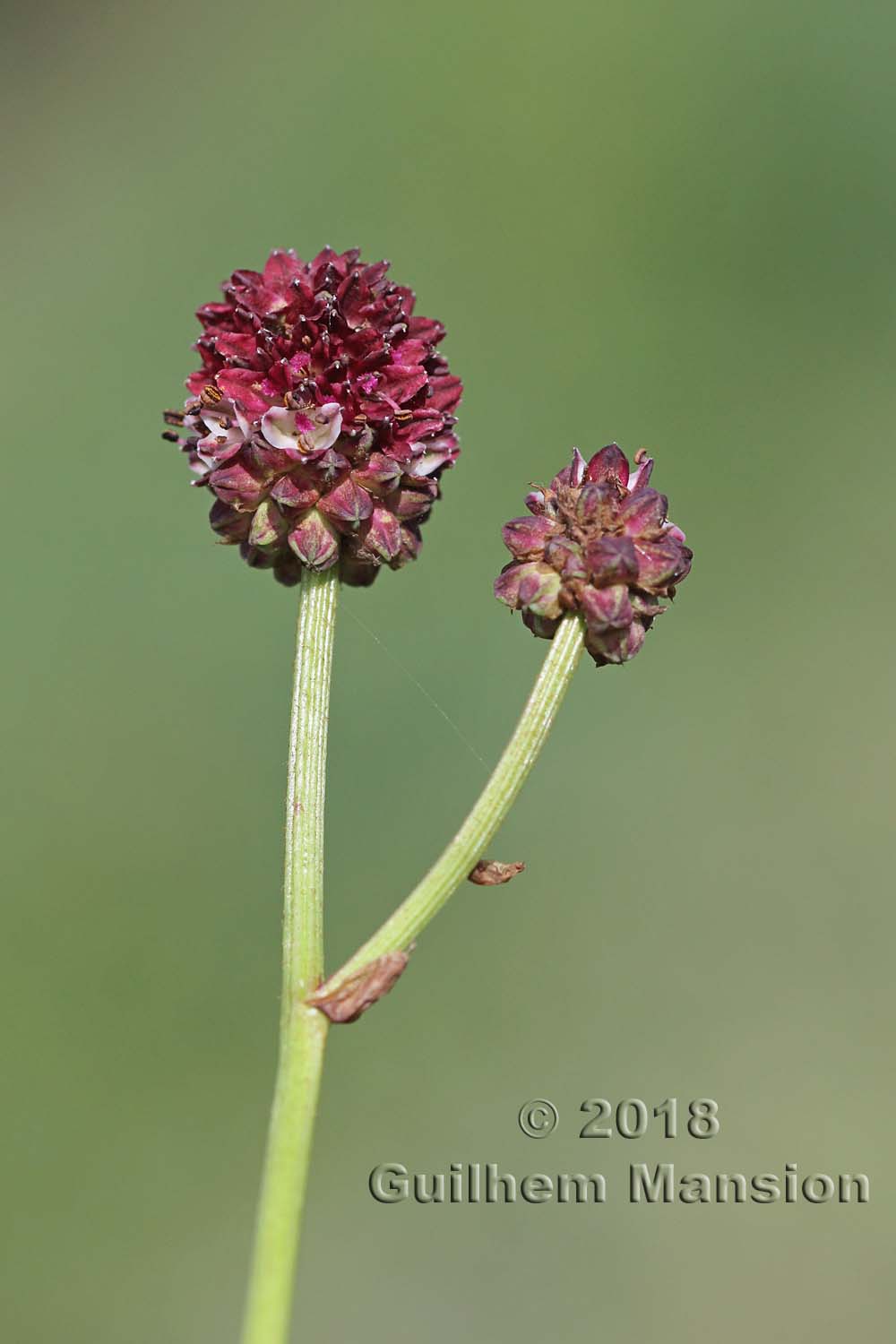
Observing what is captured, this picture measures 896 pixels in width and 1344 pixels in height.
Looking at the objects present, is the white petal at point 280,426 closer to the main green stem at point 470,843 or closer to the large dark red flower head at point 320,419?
the large dark red flower head at point 320,419

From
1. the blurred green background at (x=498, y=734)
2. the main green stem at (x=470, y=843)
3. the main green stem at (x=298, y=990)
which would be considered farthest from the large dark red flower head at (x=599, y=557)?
the blurred green background at (x=498, y=734)

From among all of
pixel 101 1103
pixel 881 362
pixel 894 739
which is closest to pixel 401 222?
pixel 881 362

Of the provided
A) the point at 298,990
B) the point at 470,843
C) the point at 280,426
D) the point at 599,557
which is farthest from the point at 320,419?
the point at 298,990

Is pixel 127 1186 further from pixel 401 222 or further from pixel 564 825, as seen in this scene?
pixel 401 222

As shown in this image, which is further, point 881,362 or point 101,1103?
point 881,362

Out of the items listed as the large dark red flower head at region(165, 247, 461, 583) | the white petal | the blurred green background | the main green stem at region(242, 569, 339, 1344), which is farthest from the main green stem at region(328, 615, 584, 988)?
the blurred green background

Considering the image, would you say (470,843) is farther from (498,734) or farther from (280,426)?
(498,734)

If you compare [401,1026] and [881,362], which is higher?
[881,362]
